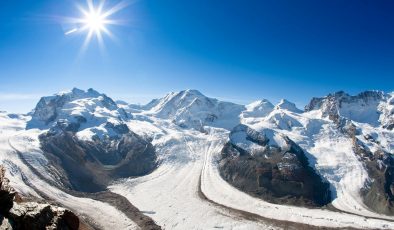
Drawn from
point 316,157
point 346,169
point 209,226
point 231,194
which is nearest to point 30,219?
point 209,226

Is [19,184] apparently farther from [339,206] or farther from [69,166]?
[339,206]

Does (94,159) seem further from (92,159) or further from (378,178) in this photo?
(378,178)

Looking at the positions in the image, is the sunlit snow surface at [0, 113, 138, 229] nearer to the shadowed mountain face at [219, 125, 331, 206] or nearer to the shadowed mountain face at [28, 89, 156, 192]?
the shadowed mountain face at [28, 89, 156, 192]

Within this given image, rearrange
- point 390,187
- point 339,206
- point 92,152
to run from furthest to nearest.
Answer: point 92,152 < point 390,187 < point 339,206

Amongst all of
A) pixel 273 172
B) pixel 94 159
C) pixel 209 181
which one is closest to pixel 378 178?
pixel 273 172

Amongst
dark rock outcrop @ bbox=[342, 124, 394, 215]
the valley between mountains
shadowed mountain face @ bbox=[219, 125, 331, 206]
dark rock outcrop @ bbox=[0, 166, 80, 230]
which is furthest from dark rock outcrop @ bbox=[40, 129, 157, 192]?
dark rock outcrop @ bbox=[0, 166, 80, 230]
